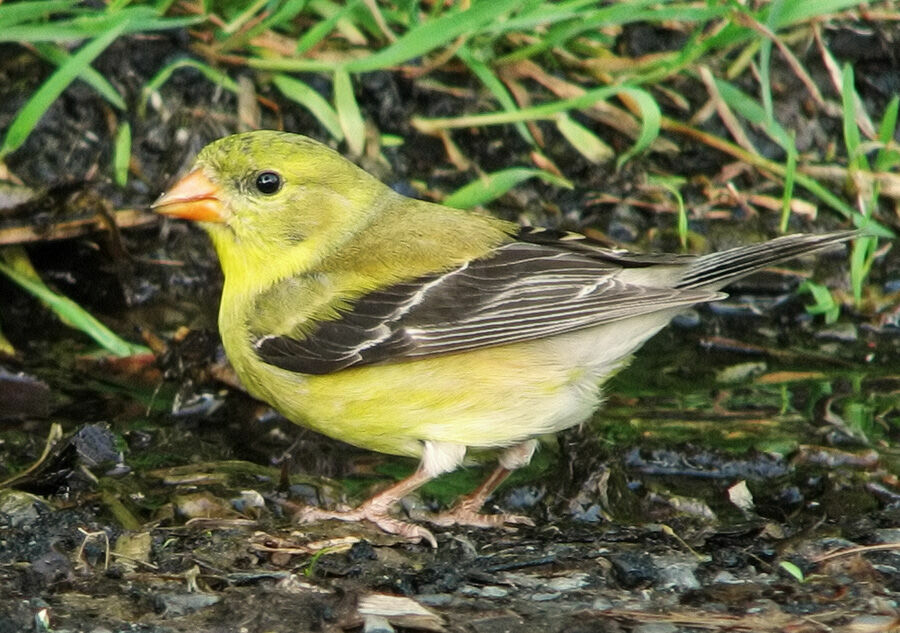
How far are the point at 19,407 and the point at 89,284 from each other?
1088 mm

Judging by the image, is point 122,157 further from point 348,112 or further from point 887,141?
point 887,141

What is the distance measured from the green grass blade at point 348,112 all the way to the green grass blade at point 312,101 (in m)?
0.05

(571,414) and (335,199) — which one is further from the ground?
(335,199)

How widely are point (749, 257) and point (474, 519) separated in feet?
4.30

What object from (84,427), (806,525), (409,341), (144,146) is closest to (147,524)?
(84,427)

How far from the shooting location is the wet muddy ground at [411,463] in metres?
4.15

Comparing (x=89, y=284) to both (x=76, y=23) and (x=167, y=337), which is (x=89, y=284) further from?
(x=76, y=23)

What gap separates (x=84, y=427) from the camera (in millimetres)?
5102

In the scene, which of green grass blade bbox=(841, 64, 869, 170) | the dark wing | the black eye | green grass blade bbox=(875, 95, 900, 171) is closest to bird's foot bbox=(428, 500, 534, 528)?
the dark wing

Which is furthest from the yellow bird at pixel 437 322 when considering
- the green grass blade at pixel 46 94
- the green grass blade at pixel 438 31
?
the green grass blade at pixel 438 31

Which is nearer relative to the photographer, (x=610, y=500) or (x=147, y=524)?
(x=147, y=524)

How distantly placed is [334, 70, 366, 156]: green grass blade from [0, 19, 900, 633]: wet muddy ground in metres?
0.22

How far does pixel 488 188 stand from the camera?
651cm

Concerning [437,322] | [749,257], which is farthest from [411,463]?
[749,257]
